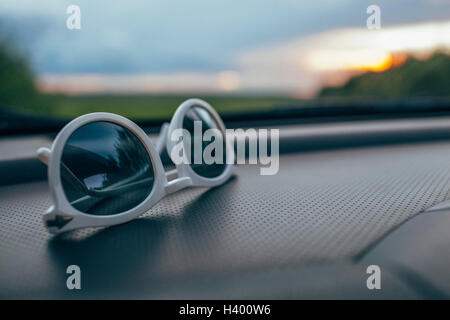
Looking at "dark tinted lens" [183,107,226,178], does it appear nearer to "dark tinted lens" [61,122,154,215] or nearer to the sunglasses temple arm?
the sunglasses temple arm

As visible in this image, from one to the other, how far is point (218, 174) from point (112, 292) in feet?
2.86

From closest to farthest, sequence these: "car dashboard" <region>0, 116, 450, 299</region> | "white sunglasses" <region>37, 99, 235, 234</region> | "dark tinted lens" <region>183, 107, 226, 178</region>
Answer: "car dashboard" <region>0, 116, 450, 299</region>
"white sunglasses" <region>37, 99, 235, 234</region>
"dark tinted lens" <region>183, 107, 226, 178</region>

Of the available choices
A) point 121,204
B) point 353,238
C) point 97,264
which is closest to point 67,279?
point 97,264

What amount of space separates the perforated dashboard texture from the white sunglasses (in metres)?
0.05

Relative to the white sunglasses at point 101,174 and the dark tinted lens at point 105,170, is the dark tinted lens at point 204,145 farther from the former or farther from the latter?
the dark tinted lens at point 105,170

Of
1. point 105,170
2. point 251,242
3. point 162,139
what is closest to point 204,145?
point 162,139

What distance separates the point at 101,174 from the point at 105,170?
17 millimetres

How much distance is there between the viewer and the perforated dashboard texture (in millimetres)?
1048

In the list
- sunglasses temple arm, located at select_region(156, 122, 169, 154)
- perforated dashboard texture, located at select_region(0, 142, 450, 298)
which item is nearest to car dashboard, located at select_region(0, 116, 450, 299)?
perforated dashboard texture, located at select_region(0, 142, 450, 298)

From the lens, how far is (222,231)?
1.26 m

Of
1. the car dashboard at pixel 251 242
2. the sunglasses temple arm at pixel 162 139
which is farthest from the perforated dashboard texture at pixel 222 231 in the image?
the sunglasses temple arm at pixel 162 139

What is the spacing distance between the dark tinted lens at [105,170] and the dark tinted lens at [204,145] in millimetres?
319

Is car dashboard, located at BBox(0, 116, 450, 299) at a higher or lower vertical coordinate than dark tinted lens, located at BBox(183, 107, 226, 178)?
lower
